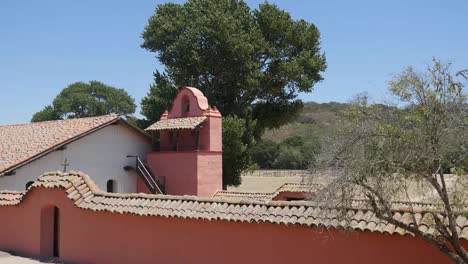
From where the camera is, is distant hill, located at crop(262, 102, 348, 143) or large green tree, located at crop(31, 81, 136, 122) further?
distant hill, located at crop(262, 102, 348, 143)

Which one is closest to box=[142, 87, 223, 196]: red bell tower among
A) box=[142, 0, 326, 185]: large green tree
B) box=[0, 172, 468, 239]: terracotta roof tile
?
box=[142, 0, 326, 185]: large green tree

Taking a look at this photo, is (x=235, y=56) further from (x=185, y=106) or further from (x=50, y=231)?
(x=50, y=231)

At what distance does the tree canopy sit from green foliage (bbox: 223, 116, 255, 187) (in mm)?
25502

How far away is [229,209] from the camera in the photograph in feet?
42.5

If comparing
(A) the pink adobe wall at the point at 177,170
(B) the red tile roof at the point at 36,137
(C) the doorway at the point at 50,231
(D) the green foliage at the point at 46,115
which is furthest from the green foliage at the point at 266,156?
(C) the doorway at the point at 50,231

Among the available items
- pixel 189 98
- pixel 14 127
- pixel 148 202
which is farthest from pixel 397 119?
pixel 14 127

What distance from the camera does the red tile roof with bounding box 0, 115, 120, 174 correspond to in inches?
973

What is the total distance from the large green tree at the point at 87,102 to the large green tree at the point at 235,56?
1356 inches

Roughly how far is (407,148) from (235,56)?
29.1 meters

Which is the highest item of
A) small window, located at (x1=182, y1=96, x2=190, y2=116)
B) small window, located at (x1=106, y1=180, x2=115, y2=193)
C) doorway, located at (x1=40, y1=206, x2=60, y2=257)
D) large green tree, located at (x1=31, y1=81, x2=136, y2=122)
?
large green tree, located at (x1=31, y1=81, x2=136, y2=122)

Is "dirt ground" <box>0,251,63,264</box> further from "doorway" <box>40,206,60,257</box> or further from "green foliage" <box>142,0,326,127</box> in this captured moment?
"green foliage" <box>142,0,326,127</box>

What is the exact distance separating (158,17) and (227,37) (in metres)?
6.44

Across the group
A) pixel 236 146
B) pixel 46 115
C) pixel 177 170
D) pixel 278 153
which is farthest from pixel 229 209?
pixel 278 153

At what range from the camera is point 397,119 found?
25.0 ft
